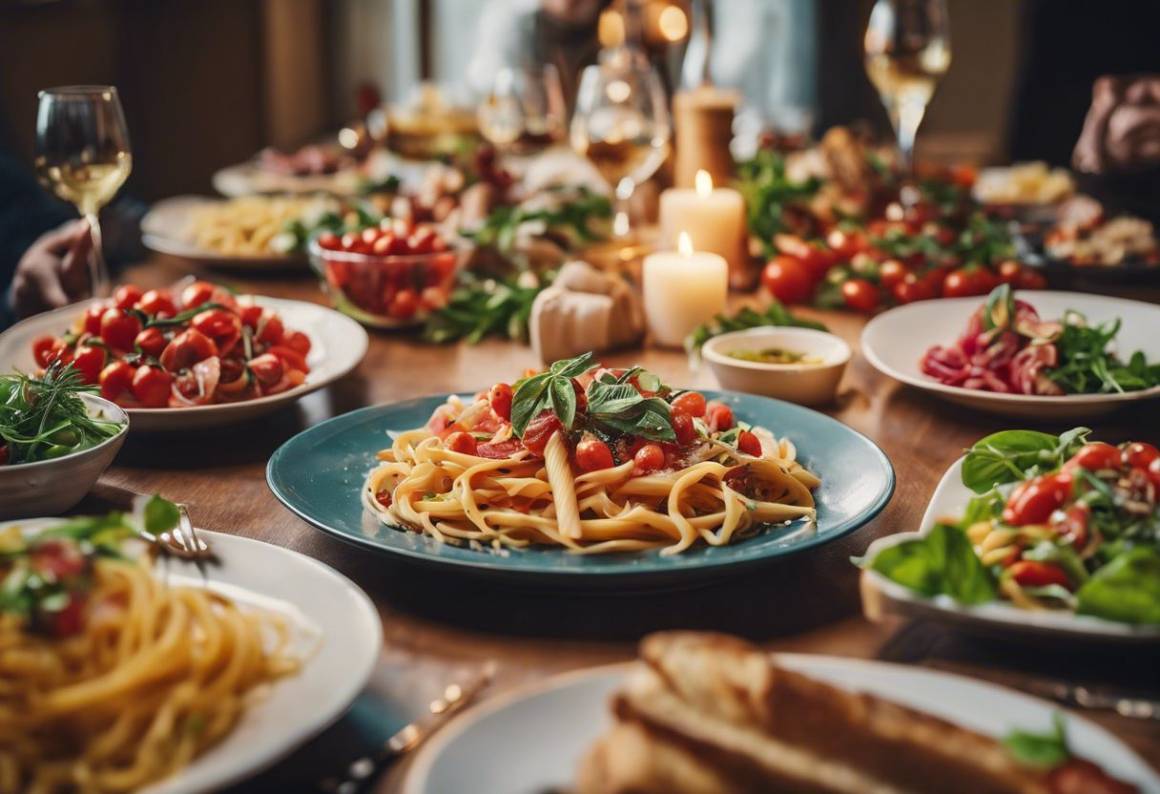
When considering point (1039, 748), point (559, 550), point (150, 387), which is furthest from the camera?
point (150, 387)

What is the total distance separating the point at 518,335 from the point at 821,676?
1.66 meters

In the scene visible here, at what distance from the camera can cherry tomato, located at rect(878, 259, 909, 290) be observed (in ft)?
9.53

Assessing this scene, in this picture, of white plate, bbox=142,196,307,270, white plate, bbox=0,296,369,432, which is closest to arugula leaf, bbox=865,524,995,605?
white plate, bbox=0,296,369,432

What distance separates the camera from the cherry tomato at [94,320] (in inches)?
78.9

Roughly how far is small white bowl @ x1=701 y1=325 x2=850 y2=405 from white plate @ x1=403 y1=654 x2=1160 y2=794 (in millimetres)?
1109

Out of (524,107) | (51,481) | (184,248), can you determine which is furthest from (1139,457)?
(524,107)

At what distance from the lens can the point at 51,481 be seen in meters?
1.51

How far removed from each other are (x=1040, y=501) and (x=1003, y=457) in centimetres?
20

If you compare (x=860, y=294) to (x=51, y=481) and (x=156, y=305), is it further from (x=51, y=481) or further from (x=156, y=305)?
(x=51, y=481)

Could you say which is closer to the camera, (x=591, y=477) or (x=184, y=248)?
(x=591, y=477)

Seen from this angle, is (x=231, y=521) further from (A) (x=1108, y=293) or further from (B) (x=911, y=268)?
(A) (x=1108, y=293)

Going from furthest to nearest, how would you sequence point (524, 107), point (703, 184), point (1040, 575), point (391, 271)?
point (524, 107) → point (703, 184) → point (391, 271) → point (1040, 575)

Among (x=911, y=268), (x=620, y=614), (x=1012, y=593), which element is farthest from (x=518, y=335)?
(x=1012, y=593)

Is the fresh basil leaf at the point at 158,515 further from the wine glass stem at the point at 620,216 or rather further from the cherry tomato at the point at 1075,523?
the wine glass stem at the point at 620,216
